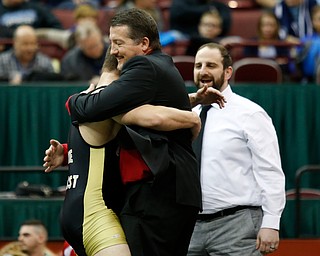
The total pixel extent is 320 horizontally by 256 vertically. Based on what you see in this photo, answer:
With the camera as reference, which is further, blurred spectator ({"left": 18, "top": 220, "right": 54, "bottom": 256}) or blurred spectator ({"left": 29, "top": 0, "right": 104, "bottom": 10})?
blurred spectator ({"left": 29, "top": 0, "right": 104, "bottom": 10})

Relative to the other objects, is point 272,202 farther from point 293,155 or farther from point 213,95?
point 293,155

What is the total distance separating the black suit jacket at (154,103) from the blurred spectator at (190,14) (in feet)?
26.9

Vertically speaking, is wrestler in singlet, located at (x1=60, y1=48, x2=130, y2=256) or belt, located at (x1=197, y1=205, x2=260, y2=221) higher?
wrestler in singlet, located at (x1=60, y1=48, x2=130, y2=256)

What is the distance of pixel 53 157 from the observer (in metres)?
5.57


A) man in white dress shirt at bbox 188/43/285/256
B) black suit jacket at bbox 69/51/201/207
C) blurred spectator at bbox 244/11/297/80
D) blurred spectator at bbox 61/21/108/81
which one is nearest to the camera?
black suit jacket at bbox 69/51/201/207

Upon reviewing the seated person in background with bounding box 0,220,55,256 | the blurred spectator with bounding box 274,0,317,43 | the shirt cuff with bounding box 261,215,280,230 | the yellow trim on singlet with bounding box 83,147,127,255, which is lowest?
the seated person in background with bounding box 0,220,55,256

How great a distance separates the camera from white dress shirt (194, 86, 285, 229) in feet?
20.5

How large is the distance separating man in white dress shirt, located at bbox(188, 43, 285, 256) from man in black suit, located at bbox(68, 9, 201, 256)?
1112 mm

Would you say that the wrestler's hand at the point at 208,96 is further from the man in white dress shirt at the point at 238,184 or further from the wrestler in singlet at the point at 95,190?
the man in white dress shirt at the point at 238,184

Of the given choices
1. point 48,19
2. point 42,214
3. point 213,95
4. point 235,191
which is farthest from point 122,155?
point 48,19

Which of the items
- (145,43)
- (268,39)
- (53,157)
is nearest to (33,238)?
(53,157)

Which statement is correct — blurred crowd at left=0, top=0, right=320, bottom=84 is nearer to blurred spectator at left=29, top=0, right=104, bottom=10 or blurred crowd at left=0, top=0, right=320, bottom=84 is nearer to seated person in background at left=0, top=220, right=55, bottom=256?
blurred spectator at left=29, top=0, right=104, bottom=10

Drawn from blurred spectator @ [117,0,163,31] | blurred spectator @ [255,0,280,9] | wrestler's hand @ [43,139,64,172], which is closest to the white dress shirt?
wrestler's hand @ [43,139,64,172]

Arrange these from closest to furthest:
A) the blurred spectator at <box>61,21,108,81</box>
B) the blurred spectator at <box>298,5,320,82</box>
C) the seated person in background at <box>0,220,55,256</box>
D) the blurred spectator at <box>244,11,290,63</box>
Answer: the seated person in background at <box>0,220,55,256</box> < the blurred spectator at <box>61,21,108,81</box> < the blurred spectator at <box>298,5,320,82</box> < the blurred spectator at <box>244,11,290,63</box>
